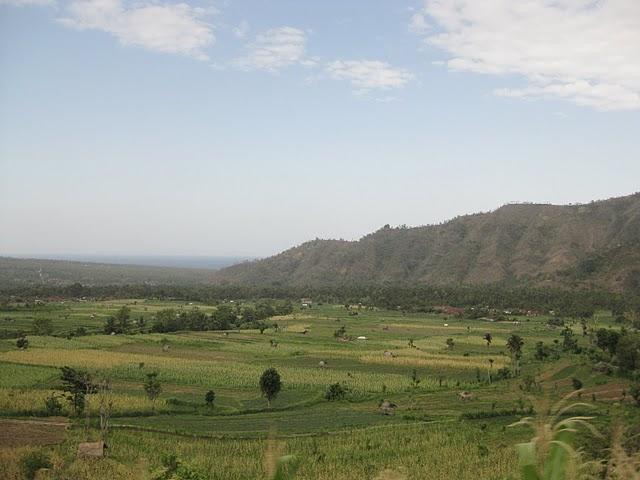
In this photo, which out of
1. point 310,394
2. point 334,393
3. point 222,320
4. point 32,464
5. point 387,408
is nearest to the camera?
point 32,464

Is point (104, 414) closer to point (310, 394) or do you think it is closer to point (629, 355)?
point (310, 394)

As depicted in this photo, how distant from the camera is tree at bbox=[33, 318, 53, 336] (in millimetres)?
75250

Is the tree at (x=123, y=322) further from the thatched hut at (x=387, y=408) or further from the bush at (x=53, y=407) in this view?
the thatched hut at (x=387, y=408)

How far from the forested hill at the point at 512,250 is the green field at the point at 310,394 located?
47.0 metres

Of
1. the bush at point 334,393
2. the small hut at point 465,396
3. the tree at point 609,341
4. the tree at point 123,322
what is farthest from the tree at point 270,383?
the tree at point 123,322

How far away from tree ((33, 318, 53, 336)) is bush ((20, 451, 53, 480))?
55.1 meters

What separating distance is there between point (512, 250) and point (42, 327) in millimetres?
124179

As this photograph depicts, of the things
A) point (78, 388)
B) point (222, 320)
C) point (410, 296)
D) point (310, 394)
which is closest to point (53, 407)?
point (78, 388)

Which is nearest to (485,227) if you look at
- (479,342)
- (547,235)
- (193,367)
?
(547,235)

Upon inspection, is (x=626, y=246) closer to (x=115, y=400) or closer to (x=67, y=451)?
(x=115, y=400)

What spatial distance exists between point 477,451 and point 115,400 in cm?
2466

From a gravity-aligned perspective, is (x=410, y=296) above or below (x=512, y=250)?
below

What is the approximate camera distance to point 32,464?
946 inches

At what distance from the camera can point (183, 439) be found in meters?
32.5
